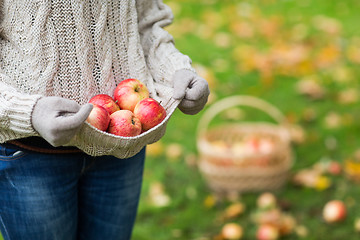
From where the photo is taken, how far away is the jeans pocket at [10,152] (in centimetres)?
132

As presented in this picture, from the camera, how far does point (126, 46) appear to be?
1483mm

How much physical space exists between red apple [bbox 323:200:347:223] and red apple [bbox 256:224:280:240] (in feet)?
1.06

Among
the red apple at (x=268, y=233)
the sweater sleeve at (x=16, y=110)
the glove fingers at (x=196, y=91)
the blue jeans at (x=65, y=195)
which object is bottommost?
the red apple at (x=268, y=233)

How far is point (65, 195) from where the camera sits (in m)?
1.43

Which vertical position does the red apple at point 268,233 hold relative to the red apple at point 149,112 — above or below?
below

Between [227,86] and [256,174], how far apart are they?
1485mm

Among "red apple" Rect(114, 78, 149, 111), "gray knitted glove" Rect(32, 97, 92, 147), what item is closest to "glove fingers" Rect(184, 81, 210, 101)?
"red apple" Rect(114, 78, 149, 111)

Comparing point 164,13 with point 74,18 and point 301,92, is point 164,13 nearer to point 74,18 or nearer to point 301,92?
point 74,18

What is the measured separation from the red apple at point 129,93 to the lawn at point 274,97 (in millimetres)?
1389

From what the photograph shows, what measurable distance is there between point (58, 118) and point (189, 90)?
0.44 metres

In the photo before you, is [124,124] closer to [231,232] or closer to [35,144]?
[35,144]

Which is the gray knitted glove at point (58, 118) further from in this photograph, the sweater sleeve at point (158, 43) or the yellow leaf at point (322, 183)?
the yellow leaf at point (322, 183)

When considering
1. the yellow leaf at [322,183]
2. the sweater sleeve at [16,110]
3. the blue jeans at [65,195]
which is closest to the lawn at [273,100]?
the yellow leaf at [322,183]

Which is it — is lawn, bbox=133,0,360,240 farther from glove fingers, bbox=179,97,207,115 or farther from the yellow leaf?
glove fingers, bbox=179,97,207,115
